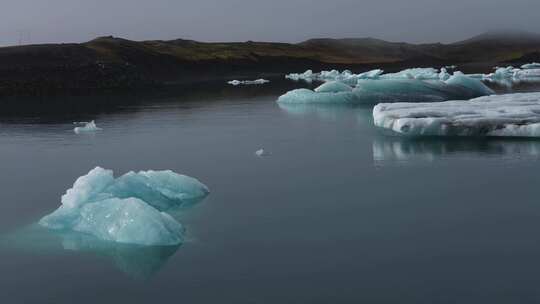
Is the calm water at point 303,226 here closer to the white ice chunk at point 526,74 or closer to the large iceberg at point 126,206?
the large iceberg at point 126,206

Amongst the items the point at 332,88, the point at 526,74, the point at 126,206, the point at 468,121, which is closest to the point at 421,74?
the point at 526,74

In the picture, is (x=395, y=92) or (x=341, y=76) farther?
(x=341, y=76)

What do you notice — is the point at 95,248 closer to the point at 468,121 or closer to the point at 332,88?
the point at 468,121

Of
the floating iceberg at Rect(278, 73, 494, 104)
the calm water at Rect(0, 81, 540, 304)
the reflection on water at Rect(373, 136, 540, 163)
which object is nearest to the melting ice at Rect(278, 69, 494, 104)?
the floating iceberg at Rect(278, 73, 494, 104)

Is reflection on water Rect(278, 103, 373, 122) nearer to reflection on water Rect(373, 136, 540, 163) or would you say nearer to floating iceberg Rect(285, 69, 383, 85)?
reflection on water Rect(373, 136, 540, 163)

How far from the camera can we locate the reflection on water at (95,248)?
940 centimetres

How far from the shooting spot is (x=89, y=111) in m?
35.6

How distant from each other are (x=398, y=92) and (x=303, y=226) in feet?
68.8

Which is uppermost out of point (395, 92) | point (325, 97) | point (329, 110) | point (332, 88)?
point (332, 88)

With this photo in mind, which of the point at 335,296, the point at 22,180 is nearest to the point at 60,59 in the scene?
the point at 22,180

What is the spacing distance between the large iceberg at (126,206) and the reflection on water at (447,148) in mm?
6356

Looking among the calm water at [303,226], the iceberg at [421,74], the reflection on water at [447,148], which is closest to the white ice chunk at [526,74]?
the iceberg at [421,74]

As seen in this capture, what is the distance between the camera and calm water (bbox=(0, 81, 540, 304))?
849 centimetres

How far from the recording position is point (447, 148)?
731 inches
